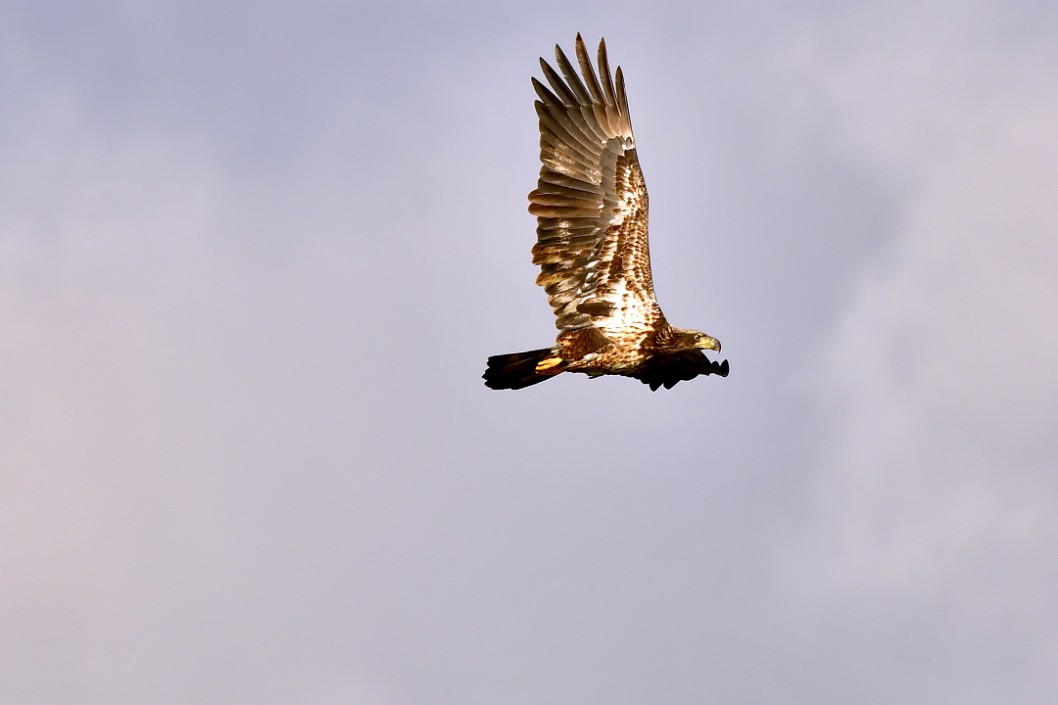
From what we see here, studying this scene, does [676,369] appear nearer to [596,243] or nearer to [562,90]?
[596,243]

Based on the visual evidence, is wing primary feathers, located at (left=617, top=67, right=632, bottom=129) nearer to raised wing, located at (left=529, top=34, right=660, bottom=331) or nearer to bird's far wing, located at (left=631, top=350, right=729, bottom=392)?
raised wing, located at (left=529, top=34, right=660, bottom=331)

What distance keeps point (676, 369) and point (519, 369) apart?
8.93ft

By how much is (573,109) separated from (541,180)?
1.19m

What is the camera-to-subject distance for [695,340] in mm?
23359

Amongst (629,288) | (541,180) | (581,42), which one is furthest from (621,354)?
(581,42)

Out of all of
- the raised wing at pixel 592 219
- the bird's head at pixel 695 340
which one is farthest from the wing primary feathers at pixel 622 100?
the bird's head at pixel 695 340

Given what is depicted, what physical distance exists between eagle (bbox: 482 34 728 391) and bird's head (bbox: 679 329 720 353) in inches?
0.6

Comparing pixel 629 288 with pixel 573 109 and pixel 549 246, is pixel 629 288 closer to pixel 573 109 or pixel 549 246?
pixel 549 246

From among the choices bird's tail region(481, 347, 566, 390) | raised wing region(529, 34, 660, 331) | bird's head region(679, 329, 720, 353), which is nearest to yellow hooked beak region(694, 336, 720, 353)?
bird's head region(679, 329, 720, 353)

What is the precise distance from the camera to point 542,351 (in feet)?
75.6

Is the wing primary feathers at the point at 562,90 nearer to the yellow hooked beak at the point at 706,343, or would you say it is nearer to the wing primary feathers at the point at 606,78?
the wing primary feathers at the point at 606,78

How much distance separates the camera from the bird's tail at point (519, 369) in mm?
22688

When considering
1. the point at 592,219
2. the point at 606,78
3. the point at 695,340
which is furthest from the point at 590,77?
the point at 695,340

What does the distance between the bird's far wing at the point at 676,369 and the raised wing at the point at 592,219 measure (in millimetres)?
680
